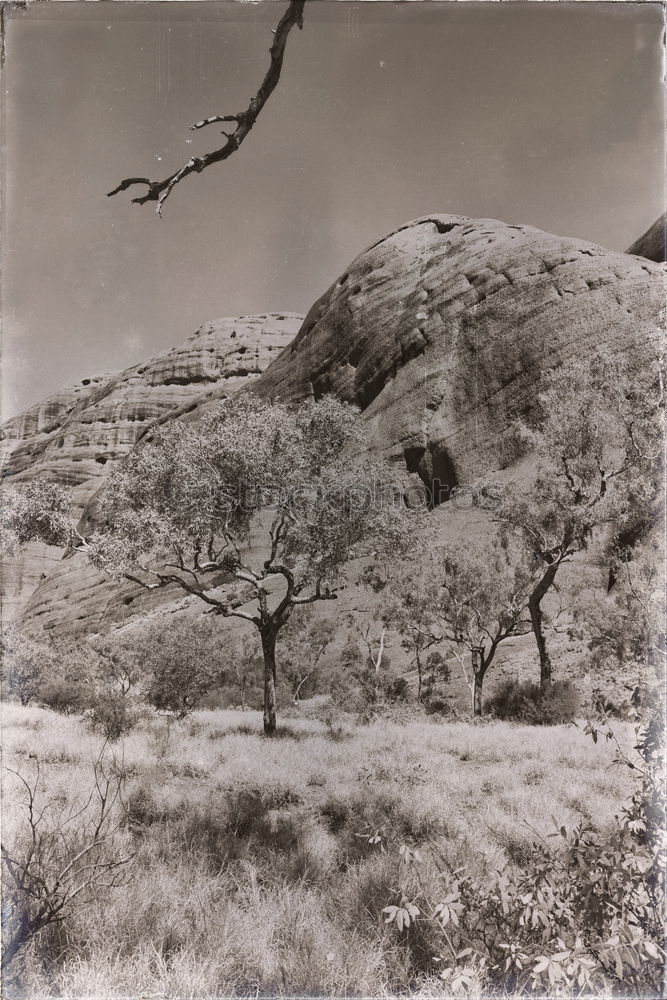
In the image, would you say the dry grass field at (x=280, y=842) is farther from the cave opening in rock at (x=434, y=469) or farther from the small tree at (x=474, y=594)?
the cave opening in rock at (x=434, y=469)

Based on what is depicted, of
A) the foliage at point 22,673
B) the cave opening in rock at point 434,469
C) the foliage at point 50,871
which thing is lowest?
the foliage at point 22,673

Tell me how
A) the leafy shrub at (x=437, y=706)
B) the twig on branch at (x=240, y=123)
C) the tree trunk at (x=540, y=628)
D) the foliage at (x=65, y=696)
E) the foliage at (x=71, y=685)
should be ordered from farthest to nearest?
the leafy shrub at (x=437, y=706) < the foliage at (x=71, y=685) < the foliage at (x=65, y=696) < the tree trunk at (x=540, y=628) < the twig on branch at (x=240, y=123)

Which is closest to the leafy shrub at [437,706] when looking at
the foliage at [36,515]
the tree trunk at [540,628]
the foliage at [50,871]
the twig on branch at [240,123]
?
the tree trunk at [540,628]

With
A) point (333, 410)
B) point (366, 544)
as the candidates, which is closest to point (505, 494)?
point (333, 410)

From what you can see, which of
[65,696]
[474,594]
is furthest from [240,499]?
[65,696]

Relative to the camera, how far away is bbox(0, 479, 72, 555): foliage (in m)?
9.44

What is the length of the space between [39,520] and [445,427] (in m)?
Answer: 30.0

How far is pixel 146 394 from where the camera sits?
257 ft

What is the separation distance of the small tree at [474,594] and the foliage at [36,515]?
1209 centimetres

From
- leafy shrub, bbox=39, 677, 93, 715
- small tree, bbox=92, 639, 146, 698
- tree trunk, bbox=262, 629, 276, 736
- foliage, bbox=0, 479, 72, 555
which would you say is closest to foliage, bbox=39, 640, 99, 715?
leafy shrub, bbox=39, 677, 93, 715

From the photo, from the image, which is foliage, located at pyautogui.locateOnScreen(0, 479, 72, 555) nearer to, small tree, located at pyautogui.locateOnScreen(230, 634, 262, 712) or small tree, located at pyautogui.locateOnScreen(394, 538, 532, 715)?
small tree, located at pyautogui.locateOnScreen(230, 634, 262, 712)

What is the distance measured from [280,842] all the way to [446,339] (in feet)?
121

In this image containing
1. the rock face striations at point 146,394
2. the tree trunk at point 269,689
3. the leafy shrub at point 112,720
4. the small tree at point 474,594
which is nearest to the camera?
the leafy shrub at point 112,720

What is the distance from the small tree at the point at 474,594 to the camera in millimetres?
17344
